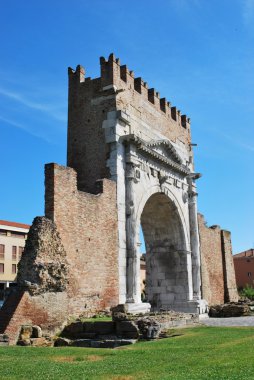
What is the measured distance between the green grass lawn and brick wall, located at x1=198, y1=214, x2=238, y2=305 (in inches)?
515

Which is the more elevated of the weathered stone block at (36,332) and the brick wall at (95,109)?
the brick wall at (95,109)

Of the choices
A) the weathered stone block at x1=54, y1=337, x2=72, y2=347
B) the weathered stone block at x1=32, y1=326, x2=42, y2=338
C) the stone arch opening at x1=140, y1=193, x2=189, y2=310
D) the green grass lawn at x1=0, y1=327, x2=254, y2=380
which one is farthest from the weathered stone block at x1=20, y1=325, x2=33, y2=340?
the stone arch opening at x1=140, y1=193, x2=189, y2=310

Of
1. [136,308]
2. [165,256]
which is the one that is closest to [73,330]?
[136,308]

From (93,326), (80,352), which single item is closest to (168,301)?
(93,326)

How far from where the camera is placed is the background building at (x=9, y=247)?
42.9m

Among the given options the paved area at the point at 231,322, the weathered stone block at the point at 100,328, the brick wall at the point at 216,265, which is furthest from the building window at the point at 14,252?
the weathered stone block at the point at 100,328

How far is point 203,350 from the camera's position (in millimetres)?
7445

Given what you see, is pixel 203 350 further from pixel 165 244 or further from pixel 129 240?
pixel 165 244

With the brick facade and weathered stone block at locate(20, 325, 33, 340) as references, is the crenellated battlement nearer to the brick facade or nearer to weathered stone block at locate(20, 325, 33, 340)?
the brick facade

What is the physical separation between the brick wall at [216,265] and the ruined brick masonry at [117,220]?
0.05m

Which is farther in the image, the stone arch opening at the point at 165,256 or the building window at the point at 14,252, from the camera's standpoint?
the building window at the point at 14,252

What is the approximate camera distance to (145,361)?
6.65 m

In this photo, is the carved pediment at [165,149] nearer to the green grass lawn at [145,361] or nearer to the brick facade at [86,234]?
the brick facade at [86,234]

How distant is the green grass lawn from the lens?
18.1 feet
